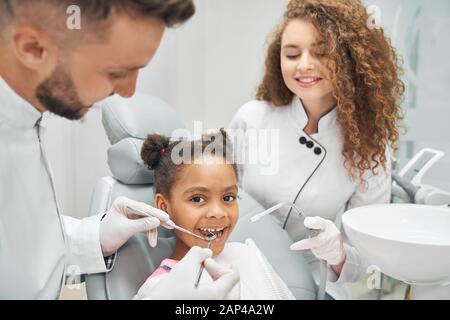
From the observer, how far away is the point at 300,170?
126cm

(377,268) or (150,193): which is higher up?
(150,193)

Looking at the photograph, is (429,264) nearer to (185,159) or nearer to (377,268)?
(377,268)

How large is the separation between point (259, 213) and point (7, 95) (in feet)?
2.28

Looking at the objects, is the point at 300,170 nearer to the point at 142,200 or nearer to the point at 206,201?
the point at 206,201

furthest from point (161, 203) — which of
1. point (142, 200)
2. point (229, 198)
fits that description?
point (229, 198)

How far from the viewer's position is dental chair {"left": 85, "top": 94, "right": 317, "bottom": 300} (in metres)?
1.17

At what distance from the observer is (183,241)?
1177 mm

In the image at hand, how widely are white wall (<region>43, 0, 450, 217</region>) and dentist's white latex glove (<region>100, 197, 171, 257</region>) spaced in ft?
0.31

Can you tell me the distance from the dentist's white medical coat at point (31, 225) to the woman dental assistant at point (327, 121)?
0.48m

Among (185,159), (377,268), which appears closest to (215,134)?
(185,159)
